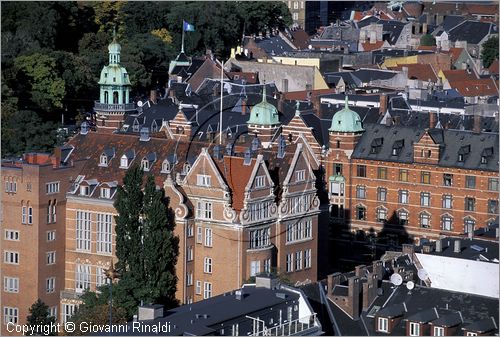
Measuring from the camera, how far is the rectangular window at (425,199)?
85062mm

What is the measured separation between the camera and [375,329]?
61688 millimetres

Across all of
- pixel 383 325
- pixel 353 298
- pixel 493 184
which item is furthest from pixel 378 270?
pixel 493 184

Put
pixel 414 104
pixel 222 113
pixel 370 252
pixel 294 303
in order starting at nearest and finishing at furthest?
1. pixel 294 303
2. pixel 370 252
3. pixel 222 113
4. pixel 414 104

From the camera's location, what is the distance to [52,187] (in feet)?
242

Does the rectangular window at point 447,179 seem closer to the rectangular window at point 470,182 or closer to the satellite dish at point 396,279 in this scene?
the rectangular window at point 470,182

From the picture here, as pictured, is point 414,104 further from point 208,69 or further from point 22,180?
point 22,180

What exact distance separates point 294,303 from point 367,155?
26.0 meters

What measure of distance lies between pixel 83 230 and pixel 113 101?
1300 centimetres

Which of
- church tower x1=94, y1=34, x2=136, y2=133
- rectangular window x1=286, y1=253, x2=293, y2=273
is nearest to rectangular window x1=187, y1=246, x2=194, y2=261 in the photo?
rectangular window x1=286, y1=253, x2=293, y2=273

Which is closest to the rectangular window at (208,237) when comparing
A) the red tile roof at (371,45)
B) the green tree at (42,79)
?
the green tree at (42,79)

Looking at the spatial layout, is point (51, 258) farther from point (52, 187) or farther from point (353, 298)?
point (353, 298)

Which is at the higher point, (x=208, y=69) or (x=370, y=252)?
(x=208, y=69)

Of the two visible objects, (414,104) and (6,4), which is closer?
(414,104)

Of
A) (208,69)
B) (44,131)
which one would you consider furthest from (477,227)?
(208,69)
